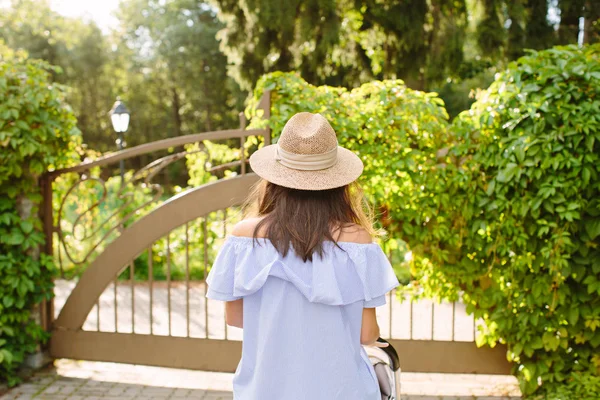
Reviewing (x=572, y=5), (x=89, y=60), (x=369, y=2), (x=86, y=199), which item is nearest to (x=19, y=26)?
(x=89, y=60)

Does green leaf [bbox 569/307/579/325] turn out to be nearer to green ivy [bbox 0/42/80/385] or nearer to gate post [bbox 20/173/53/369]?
green ivy [bbox 0/42/80/385]

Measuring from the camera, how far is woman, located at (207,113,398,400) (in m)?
1.96

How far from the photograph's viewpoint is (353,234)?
1995 mm

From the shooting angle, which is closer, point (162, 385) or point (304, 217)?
point (304, 217)

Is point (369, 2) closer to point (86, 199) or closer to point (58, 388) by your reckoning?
point (86, 199)

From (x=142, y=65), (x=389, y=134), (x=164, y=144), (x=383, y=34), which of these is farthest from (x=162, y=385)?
(x=142, y=65)

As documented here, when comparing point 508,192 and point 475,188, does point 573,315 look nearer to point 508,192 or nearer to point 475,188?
point 508,192

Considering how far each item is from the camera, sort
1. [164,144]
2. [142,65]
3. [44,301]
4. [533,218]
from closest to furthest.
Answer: [533,218]
[164,144]
[44,301]
[142,65]

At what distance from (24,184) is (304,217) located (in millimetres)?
3309

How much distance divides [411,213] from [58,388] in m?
2.82

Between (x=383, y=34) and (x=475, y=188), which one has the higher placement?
(x=383, y=34)

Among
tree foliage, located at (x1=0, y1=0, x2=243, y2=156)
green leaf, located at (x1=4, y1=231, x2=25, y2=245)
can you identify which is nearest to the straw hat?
green leaf, located at (x1=4, y1=231, x2=25, y2=245)

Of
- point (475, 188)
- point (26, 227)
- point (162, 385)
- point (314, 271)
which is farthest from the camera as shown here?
point (162, 385)

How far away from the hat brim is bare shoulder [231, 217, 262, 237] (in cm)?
14
